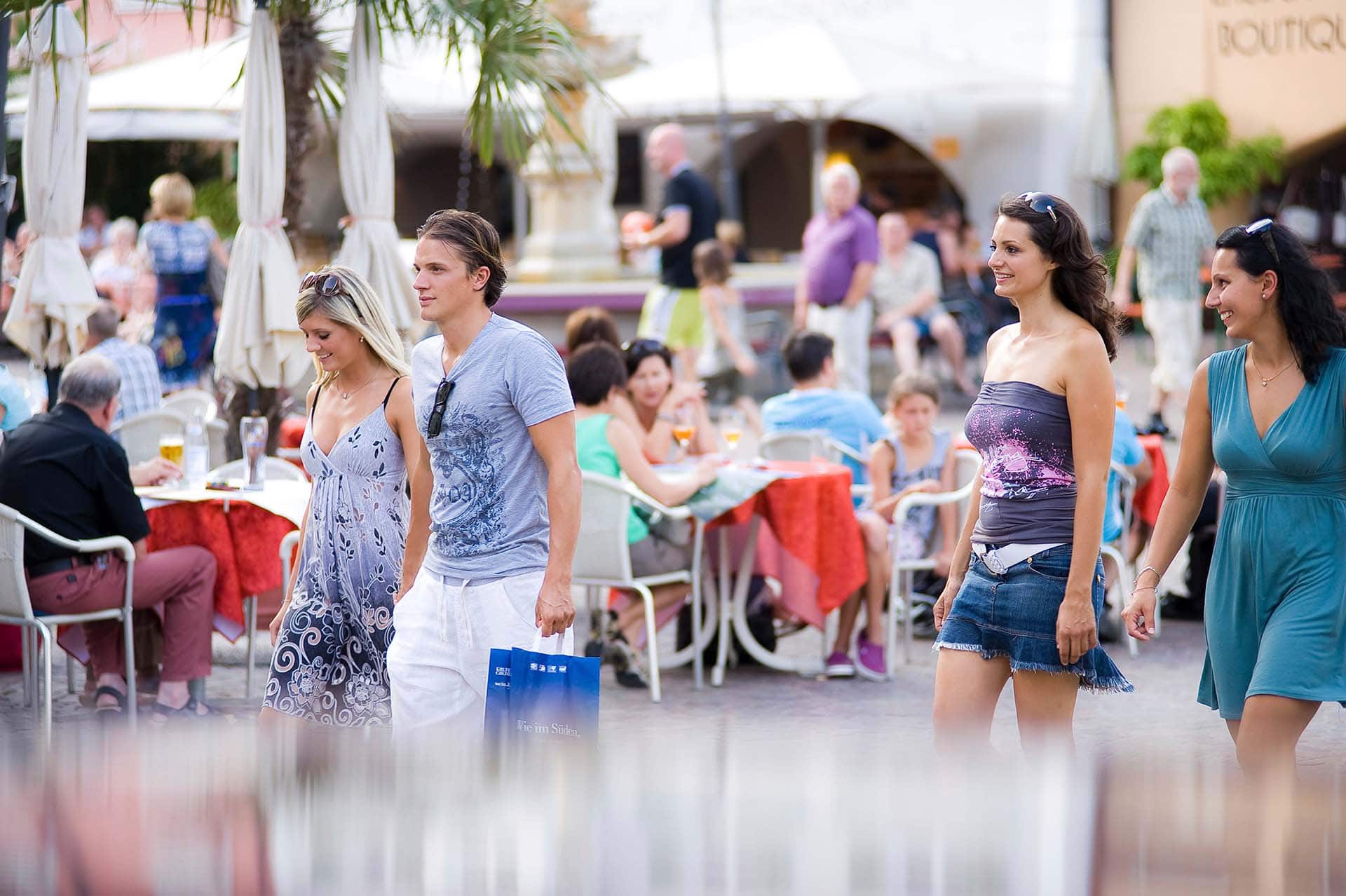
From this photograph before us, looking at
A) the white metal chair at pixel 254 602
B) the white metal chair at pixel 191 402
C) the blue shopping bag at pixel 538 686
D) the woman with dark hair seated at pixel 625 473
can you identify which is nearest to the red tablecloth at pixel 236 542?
the white metal chair at pixel 254 602

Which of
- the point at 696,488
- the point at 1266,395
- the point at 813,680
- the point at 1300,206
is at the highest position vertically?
the point at 1300,206

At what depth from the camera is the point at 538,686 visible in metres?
3.64

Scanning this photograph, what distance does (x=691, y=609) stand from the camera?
24.5ft

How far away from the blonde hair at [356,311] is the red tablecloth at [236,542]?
202 cm

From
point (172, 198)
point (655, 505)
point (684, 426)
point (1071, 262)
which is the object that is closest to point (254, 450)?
point (655, 505)

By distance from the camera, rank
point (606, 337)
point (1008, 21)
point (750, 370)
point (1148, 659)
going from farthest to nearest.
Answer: point (1008, 21), point (750, 370), point (606, 337), point (1148, 659)

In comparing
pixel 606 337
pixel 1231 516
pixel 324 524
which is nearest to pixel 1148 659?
pixel 606 337

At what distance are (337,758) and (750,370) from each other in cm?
1213

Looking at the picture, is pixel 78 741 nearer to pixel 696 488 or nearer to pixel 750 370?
pixel 696 488

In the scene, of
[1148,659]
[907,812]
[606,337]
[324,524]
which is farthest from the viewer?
[606,337]

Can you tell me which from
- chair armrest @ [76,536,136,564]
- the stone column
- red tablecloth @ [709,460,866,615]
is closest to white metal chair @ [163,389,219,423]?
chair armrest @ [76,536,136,564]

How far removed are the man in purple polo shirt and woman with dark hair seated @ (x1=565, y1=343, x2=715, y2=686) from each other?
18.0 feet

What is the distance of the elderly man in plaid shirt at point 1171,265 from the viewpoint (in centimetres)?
1318

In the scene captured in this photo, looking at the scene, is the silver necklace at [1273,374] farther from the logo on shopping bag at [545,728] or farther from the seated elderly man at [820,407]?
the seated elderly man at [820,407]
